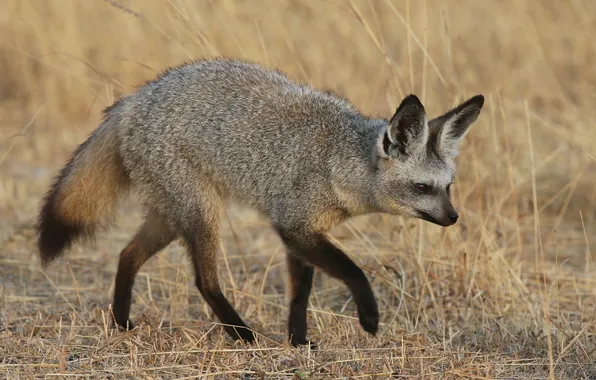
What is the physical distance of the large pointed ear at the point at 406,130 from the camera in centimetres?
477

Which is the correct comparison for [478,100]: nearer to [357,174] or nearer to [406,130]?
[406,130]

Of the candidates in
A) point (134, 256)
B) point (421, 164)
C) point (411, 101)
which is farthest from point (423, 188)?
point (134, 256)

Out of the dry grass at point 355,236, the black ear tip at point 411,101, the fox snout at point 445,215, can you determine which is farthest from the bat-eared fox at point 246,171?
the dry grass at point 355,236

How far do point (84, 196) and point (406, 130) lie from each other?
2.04 metres

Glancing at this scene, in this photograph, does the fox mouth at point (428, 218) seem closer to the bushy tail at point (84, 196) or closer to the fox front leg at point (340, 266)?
the fox front leg at point (340, 266)

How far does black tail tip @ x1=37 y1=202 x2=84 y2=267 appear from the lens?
18.0 feet

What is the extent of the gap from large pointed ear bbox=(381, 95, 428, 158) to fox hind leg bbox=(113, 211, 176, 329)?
1.51 m

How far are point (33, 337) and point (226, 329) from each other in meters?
1.12

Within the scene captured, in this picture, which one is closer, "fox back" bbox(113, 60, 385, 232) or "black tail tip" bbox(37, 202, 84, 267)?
"fox back" bbox(113, 60, 385, 232)

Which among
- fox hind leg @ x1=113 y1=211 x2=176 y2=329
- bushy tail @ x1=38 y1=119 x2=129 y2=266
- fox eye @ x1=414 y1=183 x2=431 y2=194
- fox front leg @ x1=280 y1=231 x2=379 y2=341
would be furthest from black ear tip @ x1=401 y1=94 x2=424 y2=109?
bushy tail @ x1=38 y1=119 x2=129 y2=266

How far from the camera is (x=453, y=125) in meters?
5.11

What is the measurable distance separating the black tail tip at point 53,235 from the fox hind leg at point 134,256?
1.12 ft

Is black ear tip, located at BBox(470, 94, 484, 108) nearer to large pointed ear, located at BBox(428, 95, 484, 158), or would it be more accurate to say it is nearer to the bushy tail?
large pointed ear, located at BBox(428, 95, 484, 158)

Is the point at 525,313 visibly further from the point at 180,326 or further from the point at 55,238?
the point at 55,238
